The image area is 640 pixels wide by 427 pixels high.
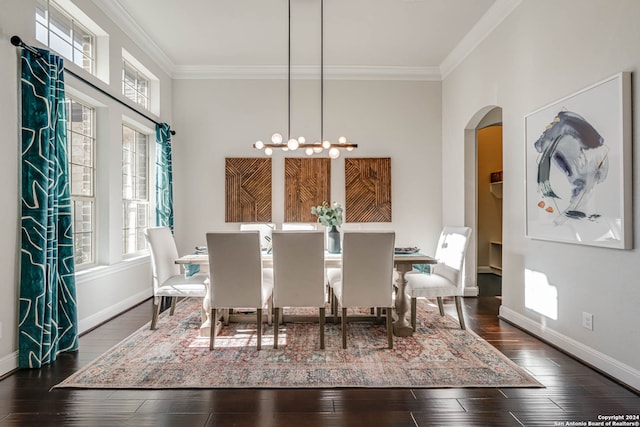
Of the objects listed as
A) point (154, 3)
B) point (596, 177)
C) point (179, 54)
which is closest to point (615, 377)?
point (596, 177)

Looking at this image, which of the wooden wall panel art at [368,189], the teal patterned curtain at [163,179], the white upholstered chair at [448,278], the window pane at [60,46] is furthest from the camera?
the wooden wall panel art at [368,189]

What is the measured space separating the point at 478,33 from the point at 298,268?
3441 millimetres

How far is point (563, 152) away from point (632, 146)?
58 cm

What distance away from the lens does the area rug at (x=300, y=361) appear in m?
2.44

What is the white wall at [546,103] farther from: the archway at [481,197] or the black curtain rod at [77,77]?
the black curtain rod at [77,77]

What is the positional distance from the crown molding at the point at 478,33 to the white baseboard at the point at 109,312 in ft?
16.1

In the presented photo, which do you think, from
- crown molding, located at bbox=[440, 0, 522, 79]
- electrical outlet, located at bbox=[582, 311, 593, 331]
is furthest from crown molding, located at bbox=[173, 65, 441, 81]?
electrical outlet, located at bbox=[582, 311, 593, 331]

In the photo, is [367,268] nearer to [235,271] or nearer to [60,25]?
[235,271]

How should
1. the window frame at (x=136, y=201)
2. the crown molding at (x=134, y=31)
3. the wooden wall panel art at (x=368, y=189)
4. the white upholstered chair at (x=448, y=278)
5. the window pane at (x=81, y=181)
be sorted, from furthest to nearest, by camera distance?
the wooden wall panel art at (x=368, y=189) → the window frame at (x=136, y=201) → the crown molding at (x=134, y=31) → the window pane at (x=81, y=181) → the white upholstered chair at (x=448, y=278)

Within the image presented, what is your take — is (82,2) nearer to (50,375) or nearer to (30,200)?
(30,200)

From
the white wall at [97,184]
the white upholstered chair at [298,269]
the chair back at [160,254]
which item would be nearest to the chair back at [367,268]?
the white upholstered chair at [298,269]

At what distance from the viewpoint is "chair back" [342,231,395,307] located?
2.91 meters

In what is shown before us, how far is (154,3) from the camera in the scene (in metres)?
3.75

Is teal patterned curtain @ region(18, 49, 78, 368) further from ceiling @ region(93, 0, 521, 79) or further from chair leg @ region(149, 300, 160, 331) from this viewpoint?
ceiling @ region(93, 0, 521, 79)
